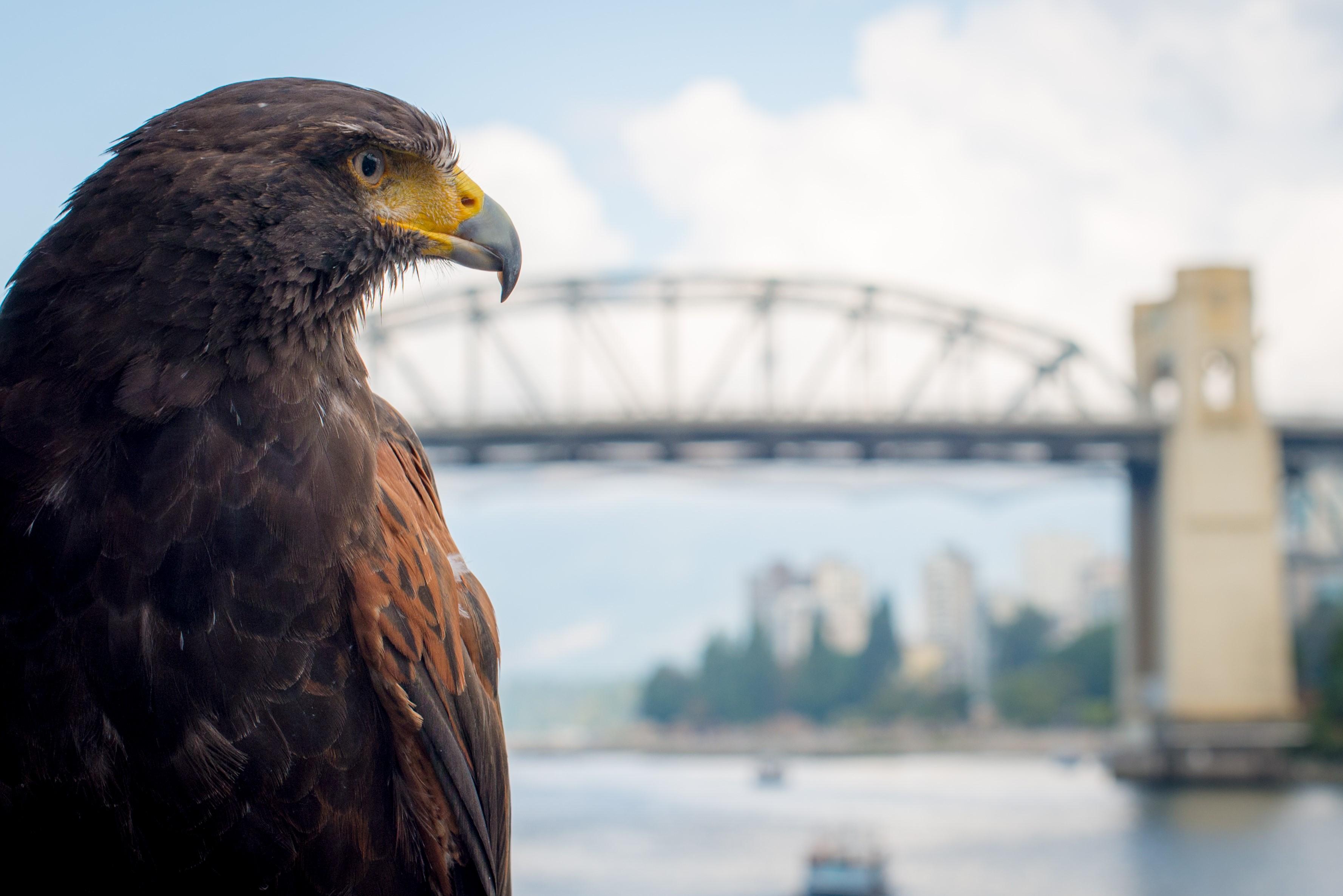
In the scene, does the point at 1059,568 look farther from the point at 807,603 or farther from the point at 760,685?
the point at 760,685

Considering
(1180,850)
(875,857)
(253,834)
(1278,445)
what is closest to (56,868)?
(253,834)

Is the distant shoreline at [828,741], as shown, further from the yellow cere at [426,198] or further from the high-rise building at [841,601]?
the yellow cere at [426,198]

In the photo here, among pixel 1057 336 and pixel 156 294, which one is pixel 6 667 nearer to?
pixel 156 294

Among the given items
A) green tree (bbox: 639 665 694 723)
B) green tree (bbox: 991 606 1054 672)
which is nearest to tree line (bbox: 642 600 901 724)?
green tree (bbox: 639 665 694 723)

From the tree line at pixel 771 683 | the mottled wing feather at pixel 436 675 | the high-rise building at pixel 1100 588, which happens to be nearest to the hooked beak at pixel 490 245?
the mottled wing feather at pixel 436 675

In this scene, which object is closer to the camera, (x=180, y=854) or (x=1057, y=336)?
(x=180, y=854)

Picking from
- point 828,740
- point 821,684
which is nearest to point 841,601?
point 821,684

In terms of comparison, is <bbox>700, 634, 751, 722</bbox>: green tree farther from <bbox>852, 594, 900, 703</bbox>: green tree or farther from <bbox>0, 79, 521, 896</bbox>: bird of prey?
<bbox>0, 79, 521, 896</bbox>: bird of prey
